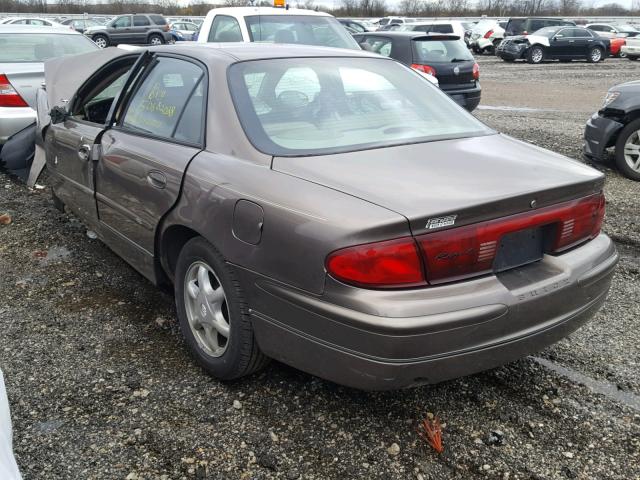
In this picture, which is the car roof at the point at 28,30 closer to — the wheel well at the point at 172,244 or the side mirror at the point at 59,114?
the side mirror at the point at 59,114

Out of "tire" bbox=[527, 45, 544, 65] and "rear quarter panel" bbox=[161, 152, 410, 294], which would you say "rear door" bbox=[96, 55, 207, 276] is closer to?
"rear quarter panel" bbox=[161, 152, 410, 294]

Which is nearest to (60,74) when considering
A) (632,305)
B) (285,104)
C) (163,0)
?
(285,104)

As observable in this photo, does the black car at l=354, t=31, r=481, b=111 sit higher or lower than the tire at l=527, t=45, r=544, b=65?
higher

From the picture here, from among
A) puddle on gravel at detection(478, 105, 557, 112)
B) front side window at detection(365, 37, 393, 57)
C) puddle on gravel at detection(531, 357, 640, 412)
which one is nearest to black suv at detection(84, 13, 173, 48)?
puddle on gravel at detection(478, 105, 557, 112)

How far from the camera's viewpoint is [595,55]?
27.4 m

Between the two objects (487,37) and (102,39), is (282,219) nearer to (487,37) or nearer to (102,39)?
(102,39)

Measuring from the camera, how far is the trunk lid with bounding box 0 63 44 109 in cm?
699

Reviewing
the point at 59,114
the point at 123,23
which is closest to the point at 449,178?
the point at 59,114

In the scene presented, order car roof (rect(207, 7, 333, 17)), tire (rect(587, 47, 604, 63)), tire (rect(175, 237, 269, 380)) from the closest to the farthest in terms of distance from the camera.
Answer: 1. tire (rect(175, 237, 269, 380))
2. car roof (rect(207, 7, 333, 17))
3. tire (rect(587, 47, 604, 63))

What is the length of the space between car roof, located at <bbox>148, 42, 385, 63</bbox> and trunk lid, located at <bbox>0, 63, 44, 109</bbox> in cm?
400

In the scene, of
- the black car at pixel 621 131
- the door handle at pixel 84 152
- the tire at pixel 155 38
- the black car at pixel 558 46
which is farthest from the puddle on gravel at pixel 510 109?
the tire at pixel 155 38

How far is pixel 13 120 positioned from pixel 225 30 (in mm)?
3317

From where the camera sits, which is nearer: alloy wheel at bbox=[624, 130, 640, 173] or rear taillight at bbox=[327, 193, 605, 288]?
rear taillight at bbox=[327, 193, 605, 288]

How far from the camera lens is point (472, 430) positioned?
271cm
